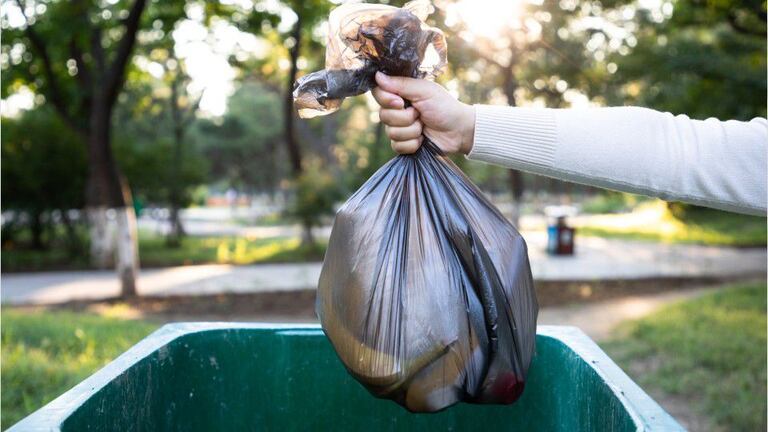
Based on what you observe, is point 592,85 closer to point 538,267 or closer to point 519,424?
point 538,267

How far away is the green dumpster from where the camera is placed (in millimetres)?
1798

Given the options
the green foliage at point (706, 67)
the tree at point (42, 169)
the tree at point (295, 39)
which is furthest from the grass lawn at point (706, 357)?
the tree at point (42, 169)

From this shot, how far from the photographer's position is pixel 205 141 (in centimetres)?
3509

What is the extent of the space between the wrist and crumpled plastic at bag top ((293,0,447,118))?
18cm

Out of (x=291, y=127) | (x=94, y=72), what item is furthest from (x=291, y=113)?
(x=94, y=72)

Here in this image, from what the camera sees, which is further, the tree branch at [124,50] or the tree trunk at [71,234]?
the tree trunk at [71,234]

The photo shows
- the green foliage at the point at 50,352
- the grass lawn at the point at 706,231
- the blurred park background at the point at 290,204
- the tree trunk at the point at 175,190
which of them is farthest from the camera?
the tree trunk at the point at 175,190

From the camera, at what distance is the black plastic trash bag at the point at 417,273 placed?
1.50 meters

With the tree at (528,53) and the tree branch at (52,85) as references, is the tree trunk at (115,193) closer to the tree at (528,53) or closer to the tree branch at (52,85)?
the tree branch at (52,85)

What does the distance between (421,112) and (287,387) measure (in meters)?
1.02

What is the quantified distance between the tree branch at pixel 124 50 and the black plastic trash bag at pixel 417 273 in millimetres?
7399

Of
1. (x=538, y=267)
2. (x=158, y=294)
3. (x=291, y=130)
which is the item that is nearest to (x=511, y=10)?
(x=538, y=267)

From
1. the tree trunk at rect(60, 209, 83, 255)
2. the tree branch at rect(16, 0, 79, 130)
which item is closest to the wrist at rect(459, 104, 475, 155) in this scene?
the tree branch at rect(16, 0, 79, 130)

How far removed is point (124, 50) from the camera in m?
8.40
